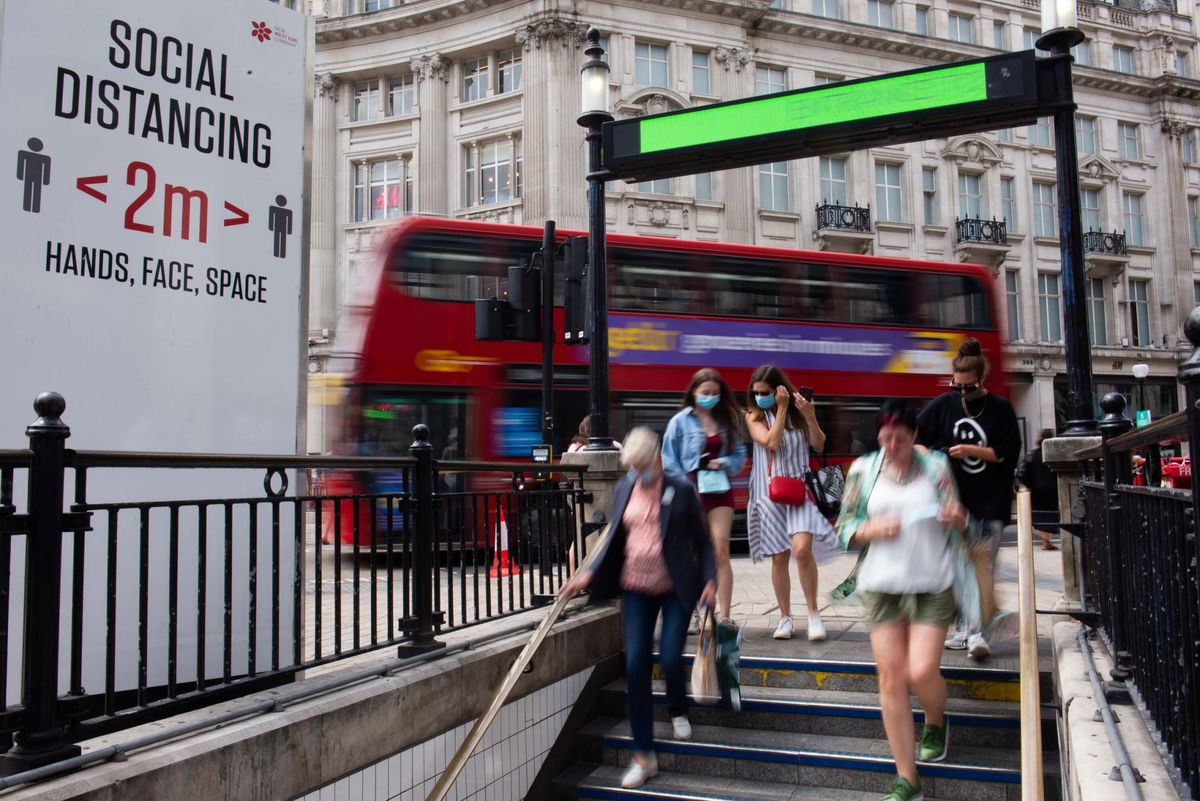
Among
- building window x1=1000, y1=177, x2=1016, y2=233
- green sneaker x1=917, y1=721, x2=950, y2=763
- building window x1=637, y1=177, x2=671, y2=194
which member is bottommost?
green sneaker x1=917, y1=721, x2=950, y2=763

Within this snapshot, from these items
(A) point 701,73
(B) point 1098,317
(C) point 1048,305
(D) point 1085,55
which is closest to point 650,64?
(A) point 701,73

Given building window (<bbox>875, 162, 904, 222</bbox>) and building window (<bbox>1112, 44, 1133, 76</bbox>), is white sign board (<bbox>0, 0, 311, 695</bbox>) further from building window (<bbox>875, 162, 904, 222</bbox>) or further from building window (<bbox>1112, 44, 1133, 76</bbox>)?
building window (<bbox>1112, 44, 1133, 76</bbox>)

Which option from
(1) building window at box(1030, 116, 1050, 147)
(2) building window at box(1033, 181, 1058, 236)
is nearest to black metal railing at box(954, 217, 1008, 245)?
(2) building window at box(1033, 181, 1058, 236)

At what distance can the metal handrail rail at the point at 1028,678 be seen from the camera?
2.78 m

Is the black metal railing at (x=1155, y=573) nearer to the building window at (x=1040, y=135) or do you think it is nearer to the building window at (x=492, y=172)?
the building window at (x=492, y=172)

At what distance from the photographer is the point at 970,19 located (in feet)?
110

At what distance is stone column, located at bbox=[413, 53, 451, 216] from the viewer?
29.3 meters

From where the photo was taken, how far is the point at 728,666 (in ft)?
16.2

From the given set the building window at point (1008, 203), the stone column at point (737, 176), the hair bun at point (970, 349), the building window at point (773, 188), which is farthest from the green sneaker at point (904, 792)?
the building window at point (1008, 203)

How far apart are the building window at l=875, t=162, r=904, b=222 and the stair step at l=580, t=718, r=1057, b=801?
28.3 m

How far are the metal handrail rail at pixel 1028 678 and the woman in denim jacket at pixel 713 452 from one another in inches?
68.8

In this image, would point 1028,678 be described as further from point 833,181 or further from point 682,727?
point 833,181

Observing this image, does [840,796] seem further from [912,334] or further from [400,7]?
[400,7]

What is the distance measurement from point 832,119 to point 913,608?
3.53 m
